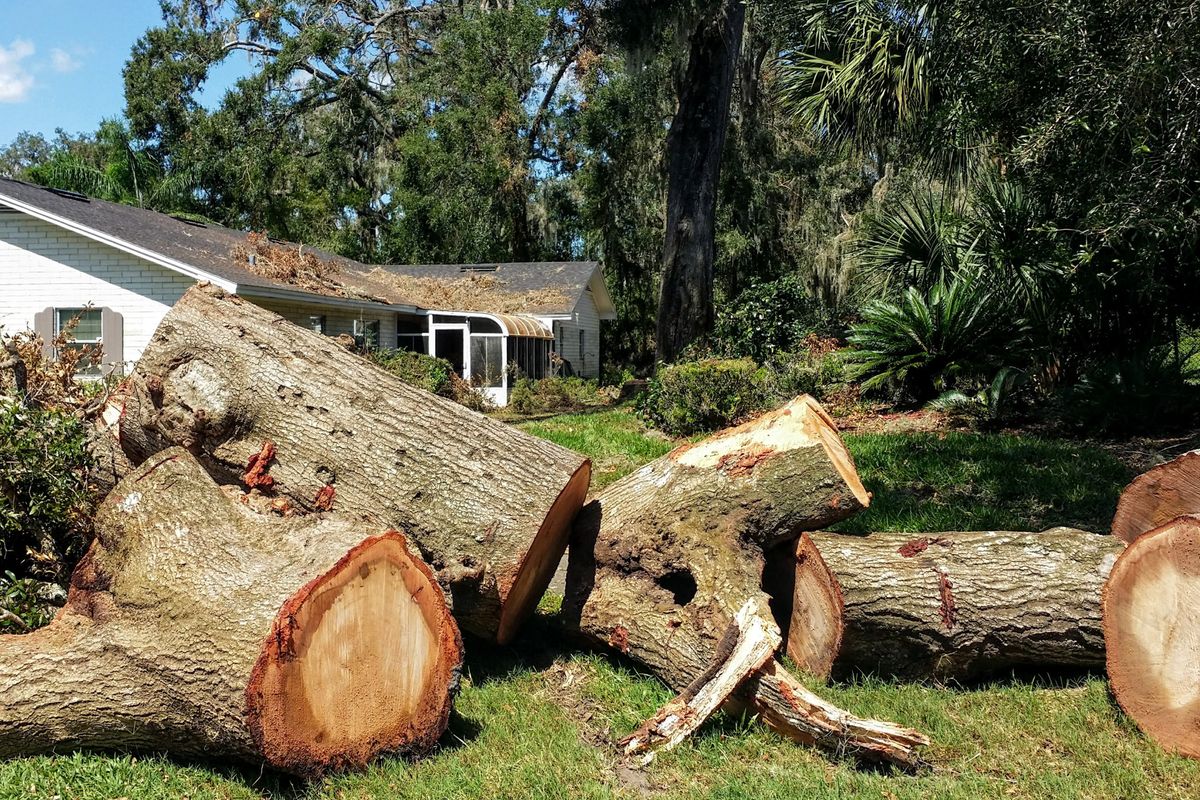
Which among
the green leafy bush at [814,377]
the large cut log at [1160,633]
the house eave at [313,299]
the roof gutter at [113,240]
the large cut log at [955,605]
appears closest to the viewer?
the large cut log at [1160,633]

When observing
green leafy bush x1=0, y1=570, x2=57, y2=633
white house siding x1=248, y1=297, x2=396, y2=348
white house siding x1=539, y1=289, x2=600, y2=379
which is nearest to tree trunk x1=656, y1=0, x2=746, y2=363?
white house siding x1=248, y1=297, x2=396, y2=348

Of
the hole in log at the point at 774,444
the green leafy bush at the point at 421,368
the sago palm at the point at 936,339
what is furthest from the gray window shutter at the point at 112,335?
the hole in log at the point at 774,444

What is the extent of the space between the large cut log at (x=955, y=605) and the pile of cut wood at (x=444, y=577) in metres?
0.01

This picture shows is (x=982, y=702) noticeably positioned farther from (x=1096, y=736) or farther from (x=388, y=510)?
(x=388, y=510)

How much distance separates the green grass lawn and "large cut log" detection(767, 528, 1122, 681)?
16cm

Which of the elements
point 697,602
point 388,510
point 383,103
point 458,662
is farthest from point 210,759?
point 383,103

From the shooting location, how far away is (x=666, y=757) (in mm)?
4086

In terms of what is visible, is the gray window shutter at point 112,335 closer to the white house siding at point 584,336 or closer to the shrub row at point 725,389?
the shrub row at point 725,389

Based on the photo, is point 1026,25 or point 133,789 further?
point 1026,25

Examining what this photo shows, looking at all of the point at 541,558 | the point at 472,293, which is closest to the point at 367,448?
the point at 541,558

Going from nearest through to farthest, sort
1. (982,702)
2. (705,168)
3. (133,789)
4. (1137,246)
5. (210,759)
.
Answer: (133,789)
(210,759)
(982,702)
(1137,246)
(705,168)

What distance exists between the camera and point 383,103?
34.3 m

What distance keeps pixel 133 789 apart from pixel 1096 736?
4.22m

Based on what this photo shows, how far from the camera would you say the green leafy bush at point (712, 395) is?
473 inches
